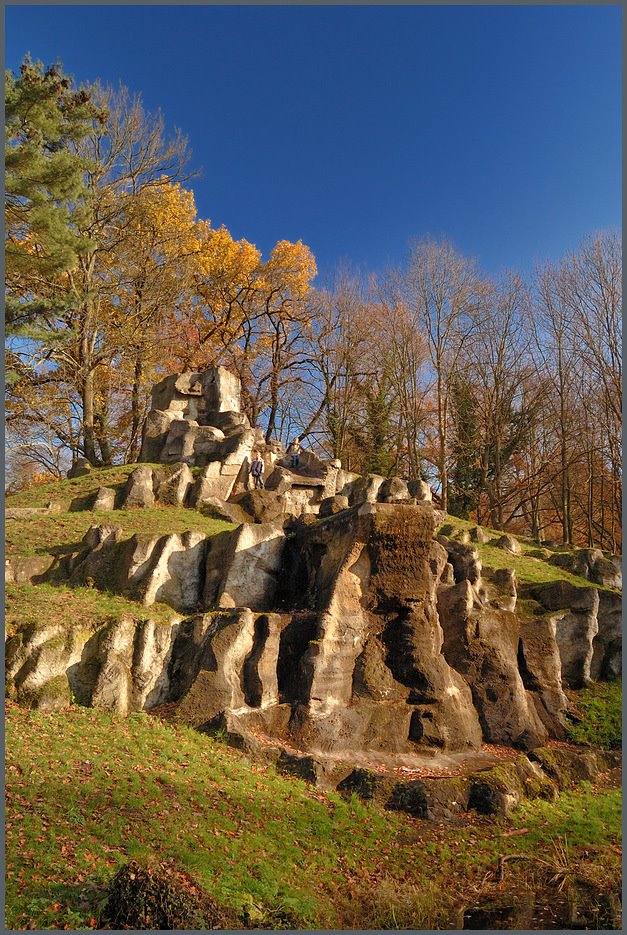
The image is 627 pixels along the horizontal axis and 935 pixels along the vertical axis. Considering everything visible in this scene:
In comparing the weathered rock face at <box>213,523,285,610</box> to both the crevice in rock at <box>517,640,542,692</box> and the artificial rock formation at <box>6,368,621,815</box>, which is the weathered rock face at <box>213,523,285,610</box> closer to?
the artificial rock formation at <box>6,368,621,815</box>

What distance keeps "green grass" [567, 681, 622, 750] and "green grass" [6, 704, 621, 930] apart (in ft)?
11.6

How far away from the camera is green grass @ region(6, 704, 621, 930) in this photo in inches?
315

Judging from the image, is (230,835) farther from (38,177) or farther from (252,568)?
(38,177)

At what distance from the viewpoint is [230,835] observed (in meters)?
9.66

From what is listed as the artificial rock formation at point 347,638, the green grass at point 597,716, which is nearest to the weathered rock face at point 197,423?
the artificial rock formation at point 347,638

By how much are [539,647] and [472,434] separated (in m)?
22.7

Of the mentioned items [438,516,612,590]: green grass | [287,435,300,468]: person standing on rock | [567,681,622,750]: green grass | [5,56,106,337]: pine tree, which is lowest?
[567,681,622,750]: green grass

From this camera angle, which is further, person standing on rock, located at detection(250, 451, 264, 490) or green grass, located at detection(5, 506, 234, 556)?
person standing on rock, located at detection(250, 451, 264, 490)

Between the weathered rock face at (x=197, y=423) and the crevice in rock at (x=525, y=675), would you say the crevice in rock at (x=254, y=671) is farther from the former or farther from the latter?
the weathered rock face at (x=197, y=423)

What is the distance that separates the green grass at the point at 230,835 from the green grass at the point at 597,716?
3.55 metres

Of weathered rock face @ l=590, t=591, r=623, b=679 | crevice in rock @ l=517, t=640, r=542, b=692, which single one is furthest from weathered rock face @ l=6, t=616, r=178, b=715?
weathered rock face @ l=590, t=591, r=623, b=679

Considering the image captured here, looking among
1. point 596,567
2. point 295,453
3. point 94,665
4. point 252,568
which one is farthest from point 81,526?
point 596,567

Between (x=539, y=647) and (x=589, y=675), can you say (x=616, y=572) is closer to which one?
(x=589, y=675)

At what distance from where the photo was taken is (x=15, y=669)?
1270 centimetres
